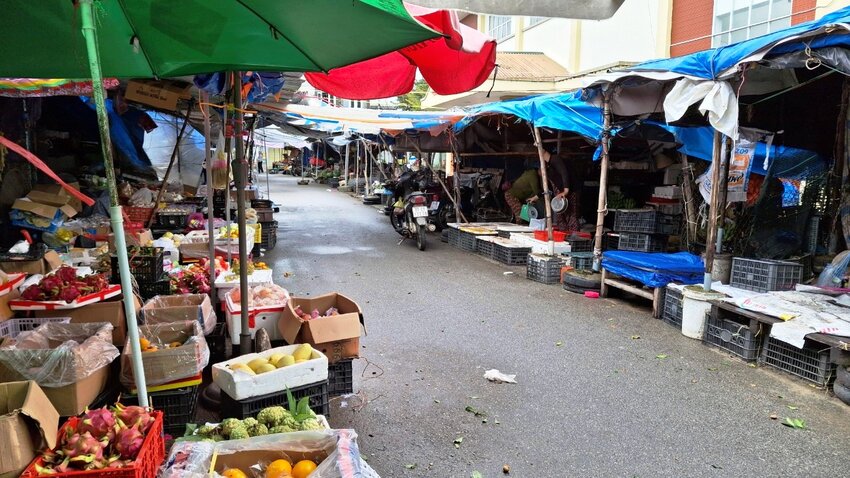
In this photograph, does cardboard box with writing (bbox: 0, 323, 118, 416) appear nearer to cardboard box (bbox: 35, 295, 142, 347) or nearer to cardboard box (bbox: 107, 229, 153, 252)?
cardboard box (bbox: 35, 295, 142, 347)

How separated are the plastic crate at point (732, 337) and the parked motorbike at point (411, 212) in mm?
6733

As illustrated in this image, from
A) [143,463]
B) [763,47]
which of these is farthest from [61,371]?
[763,47]

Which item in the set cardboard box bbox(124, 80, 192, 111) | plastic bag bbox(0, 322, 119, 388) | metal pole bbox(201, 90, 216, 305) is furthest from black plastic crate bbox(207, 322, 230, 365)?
cardboard box bbox(124, 80, 192, 111)

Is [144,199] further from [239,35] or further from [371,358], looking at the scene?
[239,35]

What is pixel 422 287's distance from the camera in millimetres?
8305

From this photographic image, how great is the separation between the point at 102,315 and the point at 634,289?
6.07 meters

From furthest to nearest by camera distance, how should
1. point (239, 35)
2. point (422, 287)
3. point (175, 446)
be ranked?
point (422, 287) → point (239, 35) → point (175, 446)

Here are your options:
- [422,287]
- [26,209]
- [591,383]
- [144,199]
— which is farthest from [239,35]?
[144,199]

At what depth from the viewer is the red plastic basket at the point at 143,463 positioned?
2.19m

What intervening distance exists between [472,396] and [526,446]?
84 cm

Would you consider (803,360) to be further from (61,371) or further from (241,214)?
(61,371)

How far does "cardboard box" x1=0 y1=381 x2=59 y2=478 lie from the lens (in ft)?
6.99

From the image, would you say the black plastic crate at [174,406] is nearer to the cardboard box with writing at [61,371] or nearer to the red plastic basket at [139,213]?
the cardboard box with writing at [61,371]

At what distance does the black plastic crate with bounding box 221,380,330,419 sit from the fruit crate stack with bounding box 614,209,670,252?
19.0 feet
